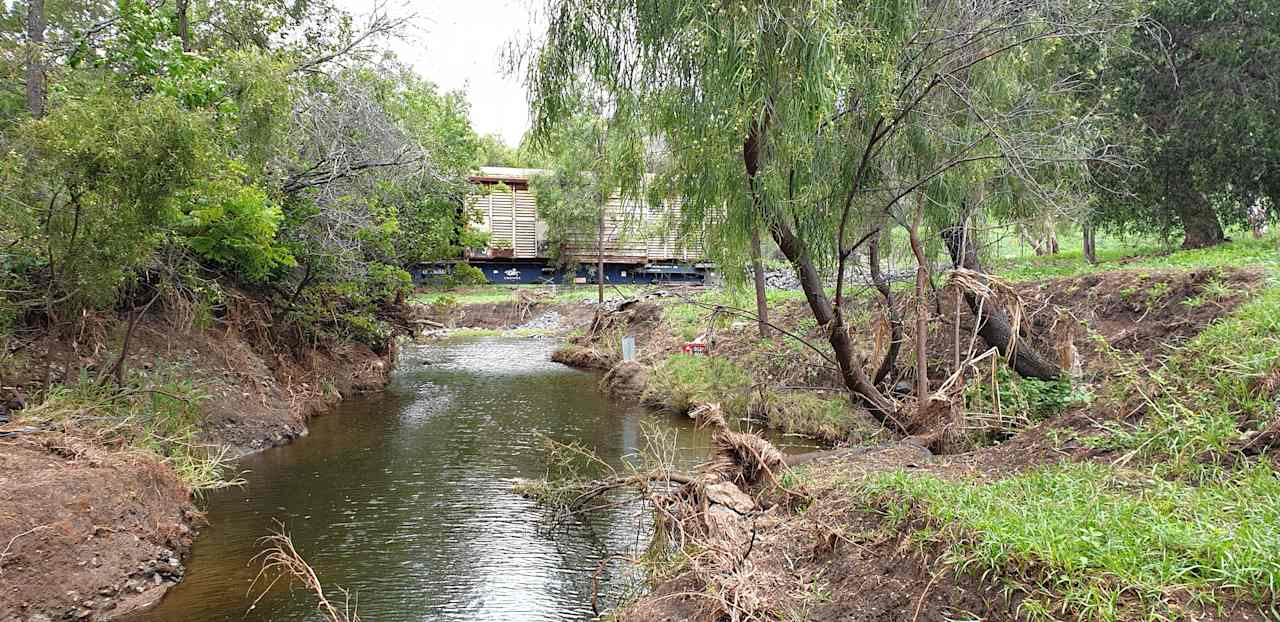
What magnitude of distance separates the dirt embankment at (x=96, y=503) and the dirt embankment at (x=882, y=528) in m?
4.03

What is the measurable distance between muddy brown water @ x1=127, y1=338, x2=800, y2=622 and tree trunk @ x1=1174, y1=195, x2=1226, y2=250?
9.68 m

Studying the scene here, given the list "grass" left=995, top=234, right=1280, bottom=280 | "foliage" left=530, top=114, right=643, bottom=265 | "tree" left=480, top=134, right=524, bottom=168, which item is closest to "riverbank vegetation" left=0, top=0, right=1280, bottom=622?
"grass" left=995, top=234, right=1280, bottom=280

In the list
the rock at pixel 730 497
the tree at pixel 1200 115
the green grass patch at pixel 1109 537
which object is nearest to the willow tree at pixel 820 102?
the rock at pixel 730 497

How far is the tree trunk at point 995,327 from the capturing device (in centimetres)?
881

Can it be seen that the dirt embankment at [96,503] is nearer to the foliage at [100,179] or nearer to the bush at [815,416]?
the foliage at [100,179]

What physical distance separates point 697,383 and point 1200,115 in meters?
9.29

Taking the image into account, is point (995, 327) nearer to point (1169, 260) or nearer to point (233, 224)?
point (1169, 260)

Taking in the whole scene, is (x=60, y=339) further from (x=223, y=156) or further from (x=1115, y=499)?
(x=1115, y=499)

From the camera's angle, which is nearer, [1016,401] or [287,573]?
[287,573]


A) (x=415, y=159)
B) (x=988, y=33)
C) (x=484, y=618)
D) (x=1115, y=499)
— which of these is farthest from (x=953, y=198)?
(x=415, y=159)

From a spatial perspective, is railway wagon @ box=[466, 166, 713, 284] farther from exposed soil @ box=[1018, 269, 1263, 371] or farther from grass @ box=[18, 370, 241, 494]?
grass @ box=[18, 370, 241, 494]

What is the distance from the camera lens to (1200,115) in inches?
501

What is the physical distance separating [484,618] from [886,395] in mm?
5731

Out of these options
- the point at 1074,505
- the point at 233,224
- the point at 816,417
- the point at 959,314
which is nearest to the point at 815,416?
the point at 816,417
